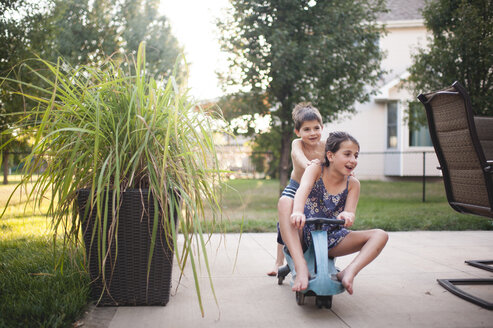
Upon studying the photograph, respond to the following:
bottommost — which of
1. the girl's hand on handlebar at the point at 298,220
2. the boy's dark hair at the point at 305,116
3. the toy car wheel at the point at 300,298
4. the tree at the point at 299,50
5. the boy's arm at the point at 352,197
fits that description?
the toy car wheel at the point at 300,298

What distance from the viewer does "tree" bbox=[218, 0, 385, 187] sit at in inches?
317

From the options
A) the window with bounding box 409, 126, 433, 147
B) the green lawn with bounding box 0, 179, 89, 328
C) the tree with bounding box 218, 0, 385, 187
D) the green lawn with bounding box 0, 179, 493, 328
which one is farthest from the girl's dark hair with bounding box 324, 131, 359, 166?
the window with bounding box 409, 126, 433, 147

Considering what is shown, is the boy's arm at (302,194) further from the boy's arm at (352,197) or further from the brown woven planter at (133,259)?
the brown woven planter at (133,259)

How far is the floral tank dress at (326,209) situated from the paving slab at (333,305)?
0.40m

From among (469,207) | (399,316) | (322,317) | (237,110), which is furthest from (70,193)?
(237,110)

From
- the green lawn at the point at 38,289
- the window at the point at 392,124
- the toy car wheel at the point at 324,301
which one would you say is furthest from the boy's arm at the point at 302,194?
the window at the point at 392,124

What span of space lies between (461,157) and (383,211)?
5.39 meters

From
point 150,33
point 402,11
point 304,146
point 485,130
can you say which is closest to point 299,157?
point 304,146

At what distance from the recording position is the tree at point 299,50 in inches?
317

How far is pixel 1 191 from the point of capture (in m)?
6.59

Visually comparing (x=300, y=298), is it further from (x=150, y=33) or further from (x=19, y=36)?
(x=150, y=33)

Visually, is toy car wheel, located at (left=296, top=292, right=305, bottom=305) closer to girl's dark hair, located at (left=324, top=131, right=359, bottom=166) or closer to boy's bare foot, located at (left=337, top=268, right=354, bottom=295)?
boy's bare foot, located at (left=337, top=268, right=354, bottom=295)

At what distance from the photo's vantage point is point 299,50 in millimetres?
7910

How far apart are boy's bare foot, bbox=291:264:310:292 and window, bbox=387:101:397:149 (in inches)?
587
